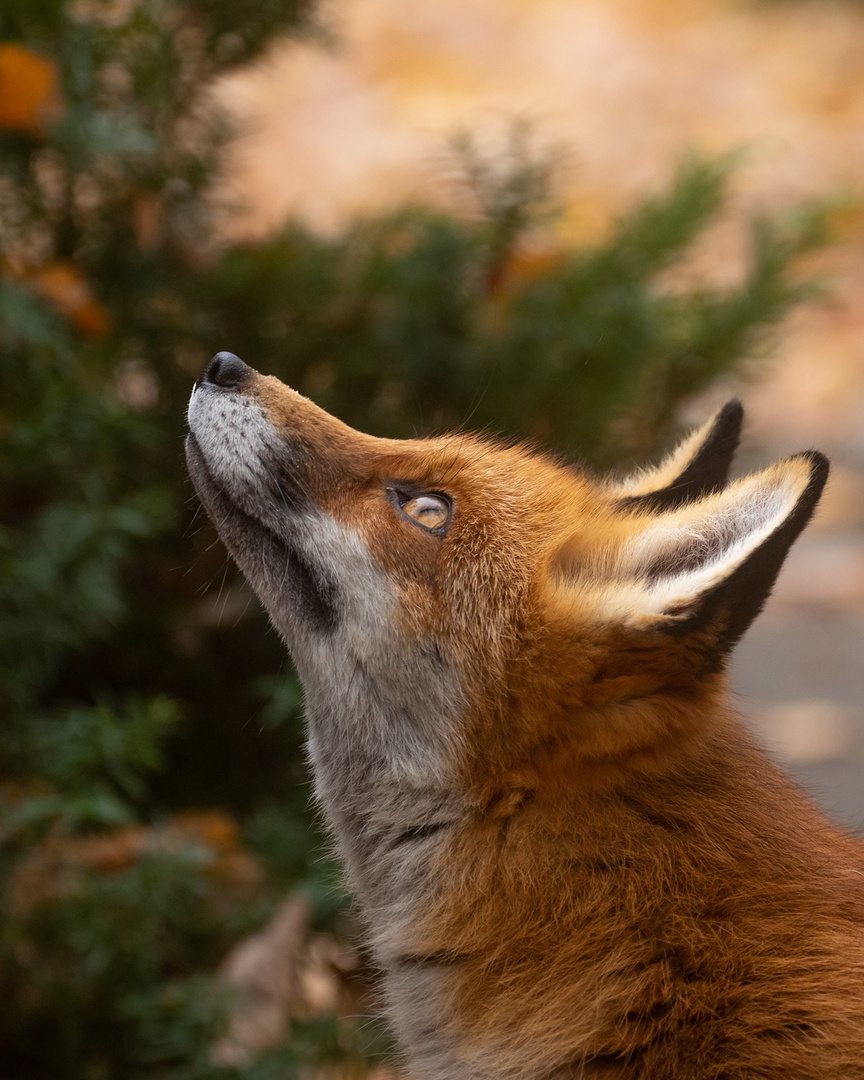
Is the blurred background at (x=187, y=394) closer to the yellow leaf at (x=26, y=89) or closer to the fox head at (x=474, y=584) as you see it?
the yellow leaf at (x=26, y=89)

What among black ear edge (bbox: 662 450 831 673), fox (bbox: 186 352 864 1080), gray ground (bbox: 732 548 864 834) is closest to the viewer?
black ear edge (bbox: 662 450 831 673)

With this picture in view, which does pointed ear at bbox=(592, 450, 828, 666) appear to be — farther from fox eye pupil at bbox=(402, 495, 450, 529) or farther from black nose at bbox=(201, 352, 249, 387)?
black nose at bbox=(201, 352, 249, 387)

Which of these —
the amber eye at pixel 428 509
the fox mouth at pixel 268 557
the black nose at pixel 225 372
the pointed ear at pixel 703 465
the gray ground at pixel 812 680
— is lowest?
the gray ground at pixel 812 680

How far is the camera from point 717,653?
1.75 m

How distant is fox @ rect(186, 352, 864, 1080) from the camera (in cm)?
176

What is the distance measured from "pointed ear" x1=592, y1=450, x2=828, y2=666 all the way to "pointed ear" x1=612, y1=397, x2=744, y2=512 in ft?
0.82

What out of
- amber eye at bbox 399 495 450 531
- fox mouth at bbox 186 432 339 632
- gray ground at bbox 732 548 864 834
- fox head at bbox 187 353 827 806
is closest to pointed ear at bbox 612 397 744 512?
fox head at bbox 187 353 827 806

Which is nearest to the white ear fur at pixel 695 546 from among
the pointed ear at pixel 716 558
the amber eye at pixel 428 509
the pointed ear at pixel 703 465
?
the pointed ear at pixel 716 558

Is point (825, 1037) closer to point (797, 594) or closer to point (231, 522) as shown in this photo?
point (231, 522)

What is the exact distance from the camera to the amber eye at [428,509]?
6.77ft

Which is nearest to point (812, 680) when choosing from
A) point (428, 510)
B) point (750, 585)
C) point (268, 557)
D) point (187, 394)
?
point (187, 394)

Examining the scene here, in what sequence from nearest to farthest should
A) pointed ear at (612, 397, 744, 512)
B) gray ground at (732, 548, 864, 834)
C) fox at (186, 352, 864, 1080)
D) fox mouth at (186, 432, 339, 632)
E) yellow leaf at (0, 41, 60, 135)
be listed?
fox at (186, 352, 864, 1080) → fox mouth at (186, 432, 339, 632) → pointed ear at (612, 397, 744, 512) → yellow leaf at (0, 41, 60, 135) → gray ground at (732, 548, 864, 834)

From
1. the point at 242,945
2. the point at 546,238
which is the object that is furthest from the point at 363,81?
the point at 242,945

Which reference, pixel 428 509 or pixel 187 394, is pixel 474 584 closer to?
pixel 428 509
